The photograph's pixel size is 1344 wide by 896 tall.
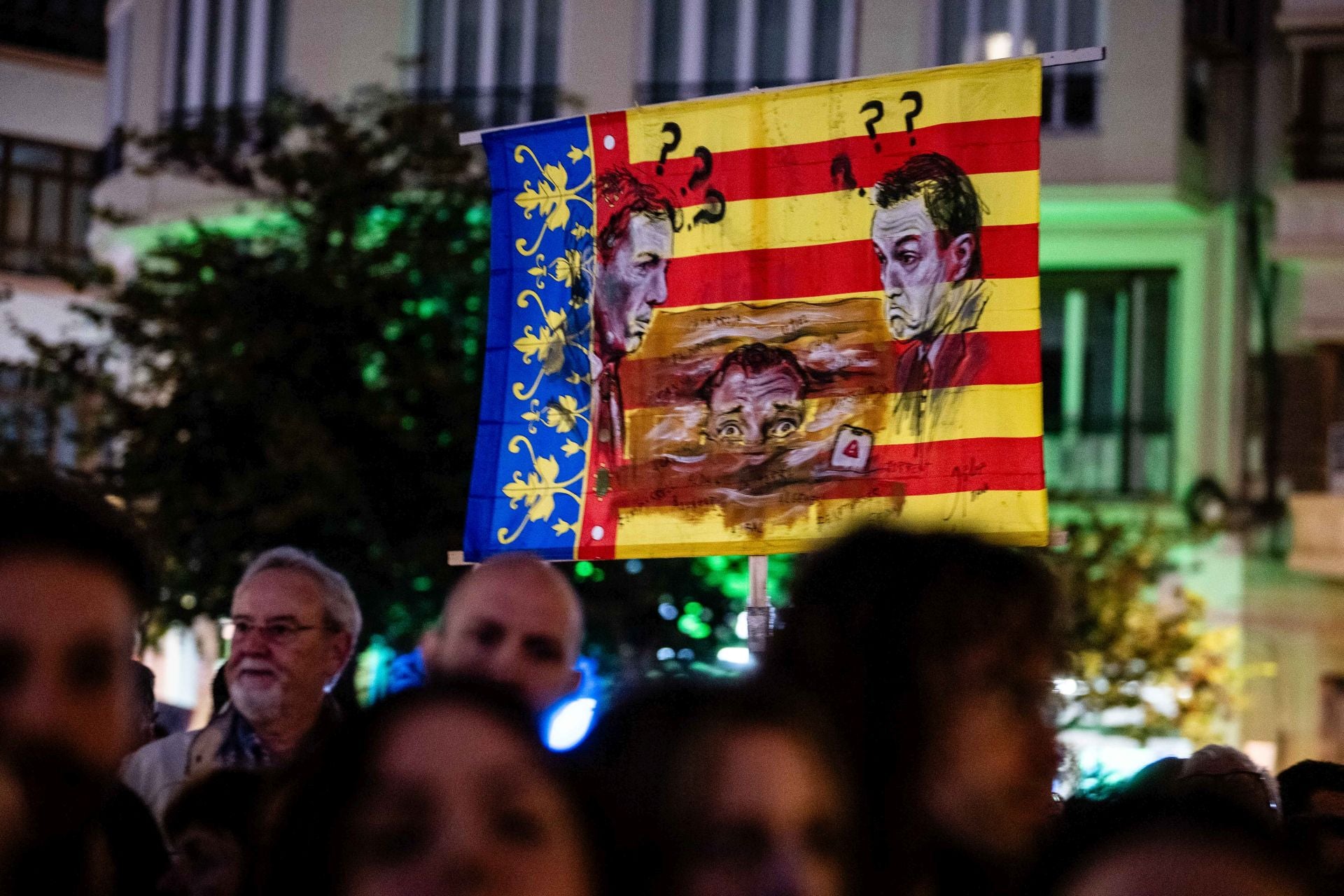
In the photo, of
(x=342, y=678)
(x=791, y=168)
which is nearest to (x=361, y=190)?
(x=342, y=678)

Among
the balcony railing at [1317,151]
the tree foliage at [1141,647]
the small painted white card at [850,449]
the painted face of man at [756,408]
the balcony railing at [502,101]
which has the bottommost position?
the tree foliage at [1141,647]

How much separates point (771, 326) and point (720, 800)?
2.83 metres

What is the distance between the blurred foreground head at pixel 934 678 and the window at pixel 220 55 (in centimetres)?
1641

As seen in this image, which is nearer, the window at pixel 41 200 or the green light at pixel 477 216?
the green light at pixel 477 216

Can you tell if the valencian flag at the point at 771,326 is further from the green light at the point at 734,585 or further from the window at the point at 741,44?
the window at the point at 741,44

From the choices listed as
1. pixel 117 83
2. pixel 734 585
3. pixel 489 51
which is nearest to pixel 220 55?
pixel 117 83

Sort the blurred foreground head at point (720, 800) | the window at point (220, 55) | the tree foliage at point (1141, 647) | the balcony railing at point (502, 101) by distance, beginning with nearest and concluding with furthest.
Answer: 1. the blurred foreground head at point (720, 800)
2. the tree foliage at point (1141, 647)
3. the balcony railing at point (502, 101)
4. the window at point (220, 55)

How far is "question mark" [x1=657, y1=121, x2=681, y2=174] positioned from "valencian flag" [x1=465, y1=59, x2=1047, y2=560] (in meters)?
0.01

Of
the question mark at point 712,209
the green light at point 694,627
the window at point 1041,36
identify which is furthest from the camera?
the window at point 1041,36

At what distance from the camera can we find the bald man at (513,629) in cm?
436

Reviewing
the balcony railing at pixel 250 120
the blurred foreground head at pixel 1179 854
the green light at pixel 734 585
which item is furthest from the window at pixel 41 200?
the blurred foreground head at pixel 1179 854

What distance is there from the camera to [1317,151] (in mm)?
16781

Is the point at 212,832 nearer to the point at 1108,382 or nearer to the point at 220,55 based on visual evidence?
the point at 1108,382

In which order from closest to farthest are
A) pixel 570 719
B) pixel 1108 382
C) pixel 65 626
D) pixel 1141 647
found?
pixel 65 626
pixel 570 719
pixel 1141 647
pixel 1108 382
